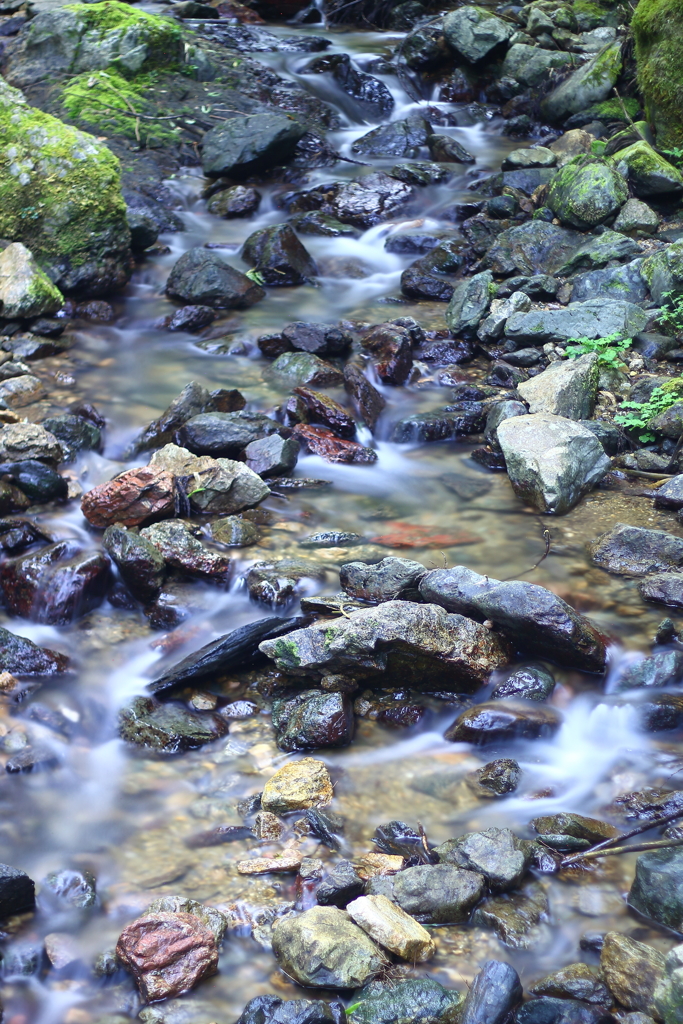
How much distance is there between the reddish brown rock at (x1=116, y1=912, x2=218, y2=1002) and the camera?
2.89 meters

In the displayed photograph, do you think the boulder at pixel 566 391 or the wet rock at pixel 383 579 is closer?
the wet rock at pixel 383 579

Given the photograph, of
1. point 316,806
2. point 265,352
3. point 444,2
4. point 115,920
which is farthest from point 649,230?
point 444,2

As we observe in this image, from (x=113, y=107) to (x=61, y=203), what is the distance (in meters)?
4.62

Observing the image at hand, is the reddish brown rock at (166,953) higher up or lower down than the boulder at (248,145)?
lower down

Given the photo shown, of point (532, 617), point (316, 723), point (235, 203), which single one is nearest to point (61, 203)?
point (235, 203)

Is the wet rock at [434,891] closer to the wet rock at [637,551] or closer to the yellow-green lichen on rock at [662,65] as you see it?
the wet rock at [637,551]

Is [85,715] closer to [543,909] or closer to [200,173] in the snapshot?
[543,909]

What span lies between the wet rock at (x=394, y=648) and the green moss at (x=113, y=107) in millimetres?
10356

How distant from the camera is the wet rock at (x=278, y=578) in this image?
195 inches

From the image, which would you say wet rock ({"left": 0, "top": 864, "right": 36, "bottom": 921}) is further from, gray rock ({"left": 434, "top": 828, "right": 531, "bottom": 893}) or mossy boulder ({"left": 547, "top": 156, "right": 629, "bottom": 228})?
mossy boulder ({"left": 547, "top": 156, "right": 629, "bottom": 228})

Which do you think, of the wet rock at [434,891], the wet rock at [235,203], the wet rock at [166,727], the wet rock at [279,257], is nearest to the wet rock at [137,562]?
the wet rock at [166,727]

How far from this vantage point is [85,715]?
428 centimetres

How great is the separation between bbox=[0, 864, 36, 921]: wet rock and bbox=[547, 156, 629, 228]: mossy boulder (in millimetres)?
8883

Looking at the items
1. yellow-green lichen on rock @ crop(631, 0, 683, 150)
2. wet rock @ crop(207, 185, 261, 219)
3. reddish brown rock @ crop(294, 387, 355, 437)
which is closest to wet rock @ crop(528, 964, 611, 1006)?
reddish brown rock @ crop(294, 387, 355, 437)
